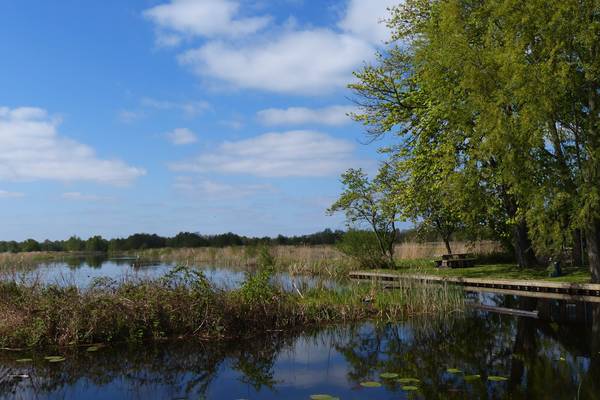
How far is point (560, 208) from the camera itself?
53.6ft

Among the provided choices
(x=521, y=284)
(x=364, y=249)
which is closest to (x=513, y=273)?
(x=521, y=284)

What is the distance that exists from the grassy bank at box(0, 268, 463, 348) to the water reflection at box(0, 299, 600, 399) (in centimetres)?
46

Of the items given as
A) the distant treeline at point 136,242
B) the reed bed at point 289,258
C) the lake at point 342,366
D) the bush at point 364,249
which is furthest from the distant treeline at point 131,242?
the lake at point 342,366

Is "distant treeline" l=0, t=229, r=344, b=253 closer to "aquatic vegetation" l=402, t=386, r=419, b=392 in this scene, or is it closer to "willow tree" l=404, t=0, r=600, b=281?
"willow tree" l=404, t=0, r=600, b=281

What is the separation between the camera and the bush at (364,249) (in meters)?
29.1

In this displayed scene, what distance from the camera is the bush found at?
1145 inches

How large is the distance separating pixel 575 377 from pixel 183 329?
24.7ft

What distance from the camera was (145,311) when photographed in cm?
1148

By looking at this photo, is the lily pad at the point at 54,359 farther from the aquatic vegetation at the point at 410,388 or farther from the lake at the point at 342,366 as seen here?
the aquatic vegetation at the point at 410,388

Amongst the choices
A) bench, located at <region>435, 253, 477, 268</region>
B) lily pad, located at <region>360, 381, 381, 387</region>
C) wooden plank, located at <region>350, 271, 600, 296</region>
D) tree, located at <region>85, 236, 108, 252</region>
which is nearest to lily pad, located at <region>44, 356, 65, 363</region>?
lily pad, located at <region>360, 381, 381, 387</region>

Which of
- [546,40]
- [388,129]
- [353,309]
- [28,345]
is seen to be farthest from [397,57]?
[28,345]

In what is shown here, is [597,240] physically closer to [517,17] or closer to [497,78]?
[497,78]

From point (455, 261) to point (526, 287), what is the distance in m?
7.26

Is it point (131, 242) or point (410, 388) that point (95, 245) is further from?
point (410, 388)
